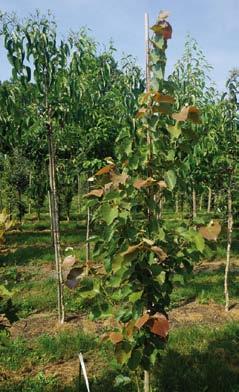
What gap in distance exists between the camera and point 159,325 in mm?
2779

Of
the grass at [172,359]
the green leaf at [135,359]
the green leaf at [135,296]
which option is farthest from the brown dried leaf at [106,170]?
the grass at [172,359]

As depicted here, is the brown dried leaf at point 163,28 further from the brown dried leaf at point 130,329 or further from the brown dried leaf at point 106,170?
the brown dried leaf at point 130,329

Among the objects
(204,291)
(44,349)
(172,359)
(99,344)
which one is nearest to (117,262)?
(172,359)

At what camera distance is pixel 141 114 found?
3.06m

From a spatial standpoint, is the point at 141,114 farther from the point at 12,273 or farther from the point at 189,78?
the point at 189,78

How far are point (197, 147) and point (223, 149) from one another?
0.51 metres

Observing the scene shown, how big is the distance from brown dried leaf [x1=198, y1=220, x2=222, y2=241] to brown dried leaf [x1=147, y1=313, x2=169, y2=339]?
0.58m

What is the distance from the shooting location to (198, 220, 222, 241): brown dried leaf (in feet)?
9.12

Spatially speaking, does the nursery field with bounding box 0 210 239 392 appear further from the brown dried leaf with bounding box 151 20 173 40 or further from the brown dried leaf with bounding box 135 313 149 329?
the brown dried leaf with bounding box 151 20 173 40

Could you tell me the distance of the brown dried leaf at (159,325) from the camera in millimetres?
2729

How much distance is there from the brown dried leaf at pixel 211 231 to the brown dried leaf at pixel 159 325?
1.89 ft

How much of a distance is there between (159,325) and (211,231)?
66 centimetres

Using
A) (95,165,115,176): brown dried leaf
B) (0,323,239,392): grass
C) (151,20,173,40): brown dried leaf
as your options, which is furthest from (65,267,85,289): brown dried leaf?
(0,323,239,392): grass

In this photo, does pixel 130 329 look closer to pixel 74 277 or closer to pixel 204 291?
pixel 74 277
